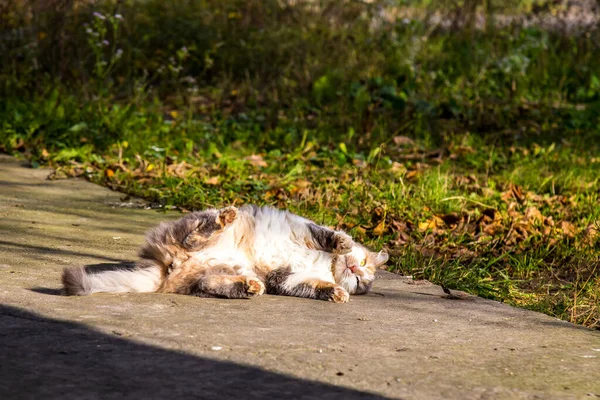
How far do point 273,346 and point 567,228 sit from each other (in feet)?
11.7

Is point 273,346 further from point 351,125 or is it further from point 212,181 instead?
point 351,125

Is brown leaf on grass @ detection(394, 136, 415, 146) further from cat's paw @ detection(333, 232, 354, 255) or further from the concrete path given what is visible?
cat's paw @ detection(333, 232, 354, 255)

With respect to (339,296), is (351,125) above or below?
above

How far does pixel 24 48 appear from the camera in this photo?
9.84m

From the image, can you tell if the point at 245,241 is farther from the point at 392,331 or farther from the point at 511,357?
the point at 511,357

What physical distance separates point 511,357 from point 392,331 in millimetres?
561

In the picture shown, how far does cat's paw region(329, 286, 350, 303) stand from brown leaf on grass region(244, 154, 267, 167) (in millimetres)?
3865

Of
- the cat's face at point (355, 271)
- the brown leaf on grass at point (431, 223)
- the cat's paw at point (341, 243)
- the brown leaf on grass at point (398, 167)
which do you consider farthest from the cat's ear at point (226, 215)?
the brown leaf on grass at point (398, 167)

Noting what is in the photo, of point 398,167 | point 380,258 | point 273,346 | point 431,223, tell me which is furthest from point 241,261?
point 398,167

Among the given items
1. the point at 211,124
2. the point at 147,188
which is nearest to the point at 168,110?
the point at 211,124

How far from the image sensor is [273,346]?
11.1ft

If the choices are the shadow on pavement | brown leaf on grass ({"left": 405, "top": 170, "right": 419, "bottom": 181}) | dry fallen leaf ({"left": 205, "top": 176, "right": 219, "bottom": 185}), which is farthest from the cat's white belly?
brown leaf on grass ({"left": 405, "top": 170, "right": 419, "bottom": 181})

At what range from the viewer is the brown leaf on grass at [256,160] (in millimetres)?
8228

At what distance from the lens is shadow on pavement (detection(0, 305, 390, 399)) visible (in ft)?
9.08
